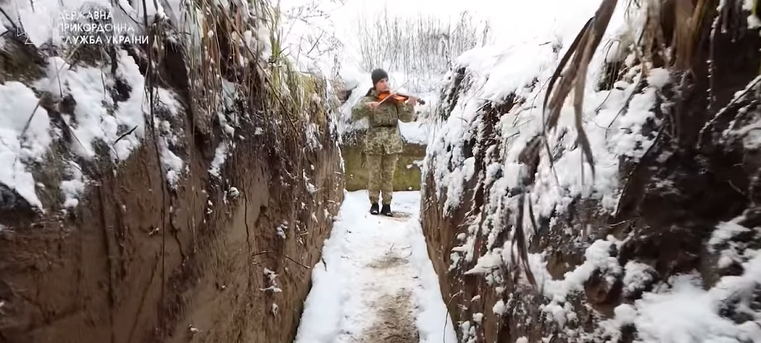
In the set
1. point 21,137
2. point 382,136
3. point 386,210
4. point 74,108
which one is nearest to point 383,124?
point 382,136

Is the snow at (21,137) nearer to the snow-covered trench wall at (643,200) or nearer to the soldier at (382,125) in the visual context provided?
the snow-covered trench wall at (643,200)

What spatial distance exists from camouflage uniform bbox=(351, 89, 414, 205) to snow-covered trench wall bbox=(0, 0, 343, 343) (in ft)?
9.27

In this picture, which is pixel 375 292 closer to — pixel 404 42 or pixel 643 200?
pixel 643 200

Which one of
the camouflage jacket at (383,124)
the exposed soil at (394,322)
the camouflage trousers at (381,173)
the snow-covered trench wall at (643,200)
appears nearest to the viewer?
the snow-covered trench wall at (643,200)

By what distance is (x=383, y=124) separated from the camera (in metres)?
4.89

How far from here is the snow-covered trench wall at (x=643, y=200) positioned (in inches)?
29.1

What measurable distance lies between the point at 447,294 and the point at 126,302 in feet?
5.91

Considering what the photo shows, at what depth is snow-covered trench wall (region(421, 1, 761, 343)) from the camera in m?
0.74

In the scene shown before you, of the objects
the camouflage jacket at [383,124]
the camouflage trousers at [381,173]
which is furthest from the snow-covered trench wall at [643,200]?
the camouflage trousers at [381,173]

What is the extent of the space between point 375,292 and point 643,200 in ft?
7.65

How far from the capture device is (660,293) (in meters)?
0.82

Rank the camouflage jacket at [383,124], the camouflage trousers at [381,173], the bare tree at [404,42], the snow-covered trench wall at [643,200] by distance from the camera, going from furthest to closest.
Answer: the bare tree at [404,42]
the camouflage trousers at [381,173]
the camouflage jacket at [383,124]
the snow-covered trench wall at [643,200]

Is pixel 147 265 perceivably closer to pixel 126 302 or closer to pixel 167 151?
pixel 126 302

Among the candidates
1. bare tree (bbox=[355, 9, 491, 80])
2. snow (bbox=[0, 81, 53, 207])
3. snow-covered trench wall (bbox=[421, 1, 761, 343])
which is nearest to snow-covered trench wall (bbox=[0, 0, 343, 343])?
snow (bbox=[0, 81, 53, 207])
